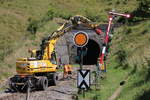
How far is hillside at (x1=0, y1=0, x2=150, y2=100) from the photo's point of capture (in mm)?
22403

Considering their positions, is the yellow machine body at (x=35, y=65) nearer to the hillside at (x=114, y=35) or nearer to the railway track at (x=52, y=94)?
the railway track at (x=52, y=94)

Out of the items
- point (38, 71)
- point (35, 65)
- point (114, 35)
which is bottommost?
point (38, 71)

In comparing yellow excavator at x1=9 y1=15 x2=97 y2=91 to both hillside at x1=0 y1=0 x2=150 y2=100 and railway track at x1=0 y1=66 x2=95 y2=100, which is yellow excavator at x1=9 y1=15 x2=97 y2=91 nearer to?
railway track at x1=0 y1=66 x2=95 y2=100

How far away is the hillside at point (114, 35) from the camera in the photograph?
2240 cm

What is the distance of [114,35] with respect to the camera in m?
49.6

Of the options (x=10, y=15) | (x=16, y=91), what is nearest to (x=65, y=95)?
(x=16, y=91)

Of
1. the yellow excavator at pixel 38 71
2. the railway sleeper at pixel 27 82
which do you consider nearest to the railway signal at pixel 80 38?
the yellow excavator at pixel 38 71

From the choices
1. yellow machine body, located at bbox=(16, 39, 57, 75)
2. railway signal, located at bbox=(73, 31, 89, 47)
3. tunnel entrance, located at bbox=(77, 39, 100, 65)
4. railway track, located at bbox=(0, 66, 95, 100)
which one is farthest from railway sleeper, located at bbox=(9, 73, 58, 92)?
tunnel entrance, located at bbox=(77, 39, 100, 65)

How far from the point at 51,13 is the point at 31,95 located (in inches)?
1496

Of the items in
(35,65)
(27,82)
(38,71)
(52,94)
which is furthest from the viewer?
(38,71)

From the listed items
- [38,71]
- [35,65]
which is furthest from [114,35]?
[35,65]

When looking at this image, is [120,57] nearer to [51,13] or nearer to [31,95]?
[31,95]

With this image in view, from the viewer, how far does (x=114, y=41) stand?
154 feet

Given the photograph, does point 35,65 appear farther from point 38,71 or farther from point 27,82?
point 27,82
